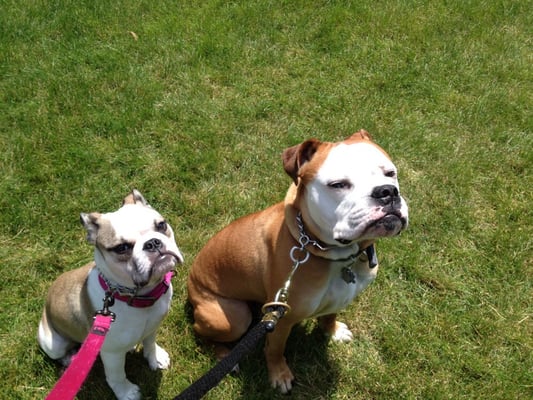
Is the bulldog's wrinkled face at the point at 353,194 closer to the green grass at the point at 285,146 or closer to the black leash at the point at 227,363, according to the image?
the black leash at the point at 227,363

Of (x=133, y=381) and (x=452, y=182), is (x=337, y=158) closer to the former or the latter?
(x=133, y=381)

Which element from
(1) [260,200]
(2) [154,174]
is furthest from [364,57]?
(2) [154,174]

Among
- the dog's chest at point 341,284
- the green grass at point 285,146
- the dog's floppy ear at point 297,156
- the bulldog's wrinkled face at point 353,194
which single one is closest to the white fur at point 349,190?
the bulldog's wrinkled face at point 353,194

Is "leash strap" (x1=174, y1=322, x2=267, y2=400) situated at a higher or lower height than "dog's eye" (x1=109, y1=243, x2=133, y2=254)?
lower

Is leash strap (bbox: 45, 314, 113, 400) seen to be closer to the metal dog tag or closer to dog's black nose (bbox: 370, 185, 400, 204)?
the metal dog tag

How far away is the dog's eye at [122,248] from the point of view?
8.76 ft

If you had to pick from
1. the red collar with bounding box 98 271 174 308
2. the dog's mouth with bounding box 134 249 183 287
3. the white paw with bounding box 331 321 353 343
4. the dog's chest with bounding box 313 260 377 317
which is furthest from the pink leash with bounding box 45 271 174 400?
the white paw with bounding box 331 321 353 343

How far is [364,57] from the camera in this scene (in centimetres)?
611

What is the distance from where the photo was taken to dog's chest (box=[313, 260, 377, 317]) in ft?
9.87

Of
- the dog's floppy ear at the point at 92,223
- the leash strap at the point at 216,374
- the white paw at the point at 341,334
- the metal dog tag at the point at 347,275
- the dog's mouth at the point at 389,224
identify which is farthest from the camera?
the white paw at the point at 341,334

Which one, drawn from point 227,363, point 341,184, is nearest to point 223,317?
point 227,363

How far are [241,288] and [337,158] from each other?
4.19 ft

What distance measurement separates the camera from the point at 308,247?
288cm

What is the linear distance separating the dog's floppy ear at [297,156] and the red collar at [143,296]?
891 mm
